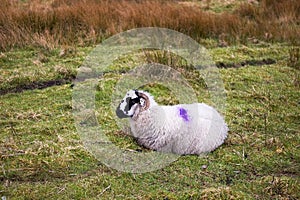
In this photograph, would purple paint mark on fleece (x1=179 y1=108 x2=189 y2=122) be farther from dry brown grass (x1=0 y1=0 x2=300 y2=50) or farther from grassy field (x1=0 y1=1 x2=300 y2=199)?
dry brown grass (x1=0 y1=0 x2=300 y2=50)

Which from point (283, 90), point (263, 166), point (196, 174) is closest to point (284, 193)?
point (263, 166)

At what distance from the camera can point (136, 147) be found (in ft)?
16.6

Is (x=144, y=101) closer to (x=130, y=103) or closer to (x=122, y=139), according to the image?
(x=130, y=103)

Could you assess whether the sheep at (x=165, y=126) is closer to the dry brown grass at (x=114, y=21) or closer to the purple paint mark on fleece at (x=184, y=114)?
the purple paint mark on fleece at (x=184, y=114)

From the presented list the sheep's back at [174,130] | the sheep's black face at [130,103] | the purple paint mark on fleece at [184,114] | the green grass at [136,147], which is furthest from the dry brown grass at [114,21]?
the purple paint mark on fleece at [184,114]

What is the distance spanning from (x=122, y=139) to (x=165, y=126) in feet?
2.11

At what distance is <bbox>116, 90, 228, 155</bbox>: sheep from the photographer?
4.87 meters

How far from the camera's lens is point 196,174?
15.3ft

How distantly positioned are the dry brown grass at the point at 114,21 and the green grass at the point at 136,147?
1.33m

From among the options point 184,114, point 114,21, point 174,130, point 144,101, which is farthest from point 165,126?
point 114,21

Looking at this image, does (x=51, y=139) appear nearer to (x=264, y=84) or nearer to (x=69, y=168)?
(x=69, y=168)

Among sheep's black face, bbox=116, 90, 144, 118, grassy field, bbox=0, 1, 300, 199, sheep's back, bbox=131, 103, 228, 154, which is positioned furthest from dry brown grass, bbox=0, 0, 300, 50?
sheep's back, bbox=131, 103, 228, 154

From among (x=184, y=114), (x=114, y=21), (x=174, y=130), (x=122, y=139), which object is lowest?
(x=122, y=139)

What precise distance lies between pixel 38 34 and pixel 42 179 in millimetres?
4761
